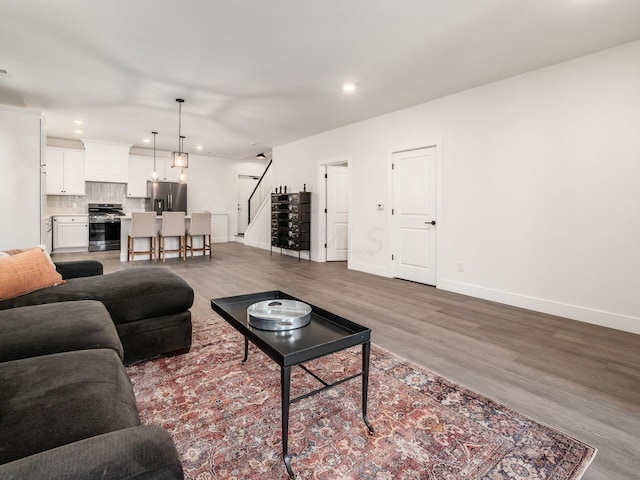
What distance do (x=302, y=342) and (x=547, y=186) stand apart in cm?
336

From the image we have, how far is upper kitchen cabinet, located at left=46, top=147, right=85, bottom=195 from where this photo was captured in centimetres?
724

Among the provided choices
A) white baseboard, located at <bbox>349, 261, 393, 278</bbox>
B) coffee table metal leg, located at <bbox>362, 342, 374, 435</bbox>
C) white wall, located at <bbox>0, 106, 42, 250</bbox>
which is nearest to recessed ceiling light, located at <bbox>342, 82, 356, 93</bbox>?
white baseboard, located at <bbox>349, 261, 393, 278</bbox>

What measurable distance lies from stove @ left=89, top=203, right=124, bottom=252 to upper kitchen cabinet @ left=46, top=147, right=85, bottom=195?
0.53m

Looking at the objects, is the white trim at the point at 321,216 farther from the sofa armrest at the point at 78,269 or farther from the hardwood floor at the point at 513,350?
the sofa armrest at the point at 78,269

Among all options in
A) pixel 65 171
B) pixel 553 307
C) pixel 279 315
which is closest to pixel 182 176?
pixel 65 171

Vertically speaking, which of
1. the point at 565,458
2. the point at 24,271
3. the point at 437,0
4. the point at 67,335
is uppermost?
the point at 437,0

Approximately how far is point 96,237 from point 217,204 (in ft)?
10.8

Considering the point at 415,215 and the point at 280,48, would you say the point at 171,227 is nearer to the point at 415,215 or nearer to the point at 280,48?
the point at 280,48

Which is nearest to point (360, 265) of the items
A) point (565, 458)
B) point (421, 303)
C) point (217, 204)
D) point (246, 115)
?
point (421, 303)

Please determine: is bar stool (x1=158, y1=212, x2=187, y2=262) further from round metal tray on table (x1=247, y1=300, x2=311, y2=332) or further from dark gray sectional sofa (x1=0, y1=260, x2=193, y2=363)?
round metal tray on table (x1=247, y1=300, x2=311, y2=332)

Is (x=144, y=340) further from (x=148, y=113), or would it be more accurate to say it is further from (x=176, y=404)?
(x=148, y=113)

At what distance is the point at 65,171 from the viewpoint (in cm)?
739

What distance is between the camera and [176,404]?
1.79 m

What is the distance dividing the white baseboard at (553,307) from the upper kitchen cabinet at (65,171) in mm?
8241
